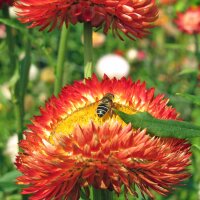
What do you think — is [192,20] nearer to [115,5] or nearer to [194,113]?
[194,113]

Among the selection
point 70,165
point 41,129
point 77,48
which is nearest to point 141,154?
point 70,165

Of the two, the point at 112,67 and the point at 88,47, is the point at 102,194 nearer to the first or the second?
the point at 88,47

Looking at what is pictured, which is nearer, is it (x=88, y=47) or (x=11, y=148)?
(x=88, y=47)

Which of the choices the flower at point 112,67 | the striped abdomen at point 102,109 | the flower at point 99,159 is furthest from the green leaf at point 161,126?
the flower at point 112,67

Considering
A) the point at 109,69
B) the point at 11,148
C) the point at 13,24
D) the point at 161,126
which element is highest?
the point at 109,69

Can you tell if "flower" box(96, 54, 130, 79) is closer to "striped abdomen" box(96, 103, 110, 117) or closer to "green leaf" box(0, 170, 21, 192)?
"green leaf" box(0, 170, 21, 192)

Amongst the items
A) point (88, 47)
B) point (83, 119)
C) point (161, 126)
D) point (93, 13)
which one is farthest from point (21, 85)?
point (161, 126)
